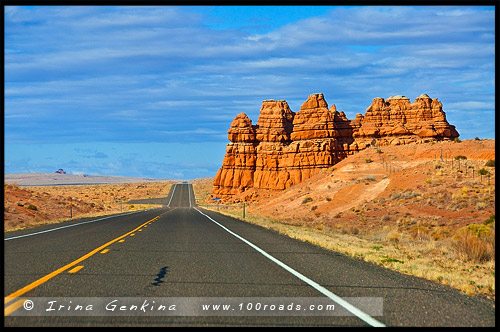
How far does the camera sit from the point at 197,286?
28.2 ft

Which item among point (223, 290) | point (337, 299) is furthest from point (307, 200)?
point (337, 299)

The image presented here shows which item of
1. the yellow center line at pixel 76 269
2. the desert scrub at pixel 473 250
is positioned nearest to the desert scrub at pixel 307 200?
the desert scrub at pixel 473 250

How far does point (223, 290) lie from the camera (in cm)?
827

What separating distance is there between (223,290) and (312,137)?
332 feet

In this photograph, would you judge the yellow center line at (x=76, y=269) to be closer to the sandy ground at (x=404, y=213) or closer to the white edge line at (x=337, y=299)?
the white edge line at (x=337, y=299)

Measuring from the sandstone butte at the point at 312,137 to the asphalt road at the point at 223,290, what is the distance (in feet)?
299

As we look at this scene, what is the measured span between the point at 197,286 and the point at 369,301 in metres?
3.01

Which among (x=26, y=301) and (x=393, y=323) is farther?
(x=26, y=301)

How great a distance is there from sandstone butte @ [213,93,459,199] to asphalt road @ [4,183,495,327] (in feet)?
299

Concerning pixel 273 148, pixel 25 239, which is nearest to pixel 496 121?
pixel 25 239

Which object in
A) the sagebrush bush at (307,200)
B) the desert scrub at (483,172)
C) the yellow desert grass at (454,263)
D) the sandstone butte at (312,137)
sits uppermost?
the sandstone butte at (312,137)

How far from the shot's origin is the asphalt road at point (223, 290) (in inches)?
256

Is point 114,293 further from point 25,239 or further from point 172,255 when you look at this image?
point 25,239

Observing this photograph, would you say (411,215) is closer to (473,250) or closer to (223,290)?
(473,250)
